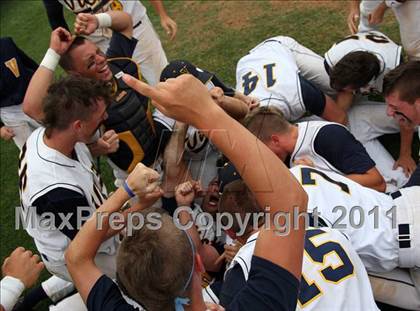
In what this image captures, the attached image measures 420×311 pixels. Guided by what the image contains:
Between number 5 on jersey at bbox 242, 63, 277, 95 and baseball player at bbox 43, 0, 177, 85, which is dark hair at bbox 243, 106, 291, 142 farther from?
baseball player at bbox 43, 0, 177, 85

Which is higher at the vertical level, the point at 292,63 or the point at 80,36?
the point at 80,36

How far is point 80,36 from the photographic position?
2.98m

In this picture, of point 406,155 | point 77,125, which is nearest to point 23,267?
point 77,125

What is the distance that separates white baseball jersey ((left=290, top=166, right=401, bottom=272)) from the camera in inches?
84.4

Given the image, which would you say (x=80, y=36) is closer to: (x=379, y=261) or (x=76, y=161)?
(x=76, y=161)

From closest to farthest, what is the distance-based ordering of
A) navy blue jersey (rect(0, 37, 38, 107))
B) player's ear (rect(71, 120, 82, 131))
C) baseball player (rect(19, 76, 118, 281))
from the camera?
baseball player (rect(19, 76, 118, 281)) < player's ear (rect(71, 120, 82, 131)) < navy blue jersey (rect(0, 37, 38, 107))

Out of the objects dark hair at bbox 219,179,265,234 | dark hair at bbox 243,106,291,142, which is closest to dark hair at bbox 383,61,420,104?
dark hair at bbox 243,106,291,142

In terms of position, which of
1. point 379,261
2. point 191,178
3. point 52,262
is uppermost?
point 191,178

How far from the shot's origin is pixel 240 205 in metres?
1.95

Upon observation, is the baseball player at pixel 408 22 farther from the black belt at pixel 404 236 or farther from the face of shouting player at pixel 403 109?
the black belt at pixel 404 236

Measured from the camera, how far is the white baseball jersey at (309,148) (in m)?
2.65

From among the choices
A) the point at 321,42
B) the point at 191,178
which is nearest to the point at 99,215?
Answer: the point at 191,178

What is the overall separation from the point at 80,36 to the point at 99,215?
1.61 metres

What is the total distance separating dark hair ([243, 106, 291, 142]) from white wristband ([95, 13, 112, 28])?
1.26 metres
